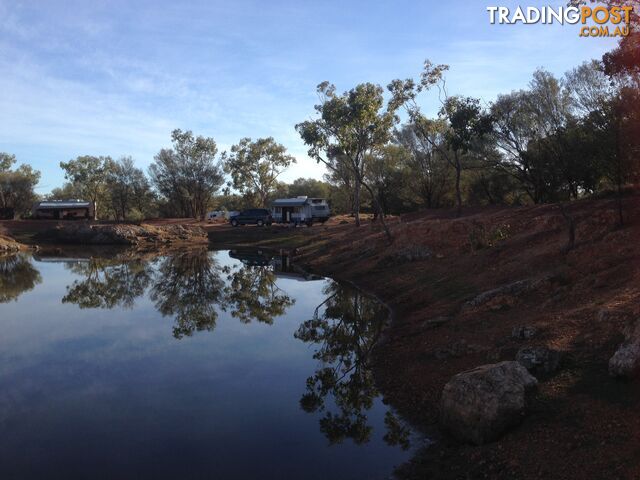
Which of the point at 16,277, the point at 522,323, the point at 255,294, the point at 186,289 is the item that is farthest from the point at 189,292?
the point at 522,323

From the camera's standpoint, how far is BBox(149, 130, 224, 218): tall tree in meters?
74.6

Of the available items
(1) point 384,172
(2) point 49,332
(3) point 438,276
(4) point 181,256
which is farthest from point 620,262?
(1) point 384,172

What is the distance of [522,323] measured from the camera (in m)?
12.6

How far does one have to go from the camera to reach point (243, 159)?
7569 centimetres

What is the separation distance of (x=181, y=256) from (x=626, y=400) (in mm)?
41769

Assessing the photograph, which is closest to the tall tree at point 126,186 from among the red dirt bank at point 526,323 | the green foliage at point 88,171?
the green foliage at point 88,171

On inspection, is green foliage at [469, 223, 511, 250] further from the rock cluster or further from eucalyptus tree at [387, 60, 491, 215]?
the rock cluster

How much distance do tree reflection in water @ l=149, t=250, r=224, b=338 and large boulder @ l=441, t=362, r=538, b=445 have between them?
1164 cm

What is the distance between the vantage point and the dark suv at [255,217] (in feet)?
213

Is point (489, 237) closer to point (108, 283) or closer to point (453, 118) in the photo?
point (453, 118)

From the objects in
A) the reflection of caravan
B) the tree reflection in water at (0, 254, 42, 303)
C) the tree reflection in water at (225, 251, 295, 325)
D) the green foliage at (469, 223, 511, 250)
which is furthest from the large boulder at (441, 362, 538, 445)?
the reflection of caravan

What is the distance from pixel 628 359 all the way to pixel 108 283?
28.5 metres

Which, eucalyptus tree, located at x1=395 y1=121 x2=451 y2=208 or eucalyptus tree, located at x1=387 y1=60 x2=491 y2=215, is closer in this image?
eucalyptus tree, located at x1=387 y1=60 x2=491 y2=215

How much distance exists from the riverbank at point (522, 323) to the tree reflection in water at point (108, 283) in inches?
479
